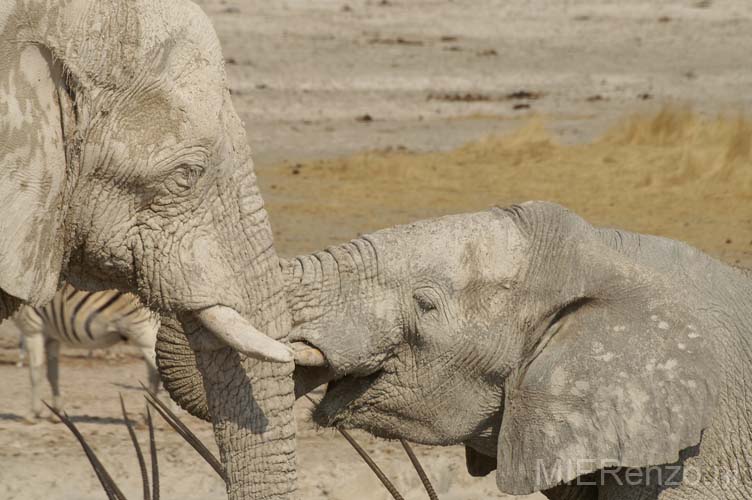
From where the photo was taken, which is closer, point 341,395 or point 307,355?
point 307,355

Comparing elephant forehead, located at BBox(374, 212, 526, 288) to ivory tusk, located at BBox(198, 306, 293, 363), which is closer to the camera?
ivory tusk, located at BBox(198, 306, 293, 363)

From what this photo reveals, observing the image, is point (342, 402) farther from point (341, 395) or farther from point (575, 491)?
point (575, 491)

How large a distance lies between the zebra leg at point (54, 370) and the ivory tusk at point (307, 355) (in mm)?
4279

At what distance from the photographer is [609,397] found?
165 inches

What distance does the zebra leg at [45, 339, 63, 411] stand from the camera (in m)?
8.23

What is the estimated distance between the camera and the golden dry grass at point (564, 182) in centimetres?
1170

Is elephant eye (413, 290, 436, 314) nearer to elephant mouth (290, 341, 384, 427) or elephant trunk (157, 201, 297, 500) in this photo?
elephant mouth (290, 341, 384, 427)

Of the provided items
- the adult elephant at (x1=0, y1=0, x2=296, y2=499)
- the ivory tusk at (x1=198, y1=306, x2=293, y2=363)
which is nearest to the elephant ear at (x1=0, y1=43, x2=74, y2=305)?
the adult elephant at (x1=0, y1=0, x2=296, y2=499)

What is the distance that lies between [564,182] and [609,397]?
8952mm

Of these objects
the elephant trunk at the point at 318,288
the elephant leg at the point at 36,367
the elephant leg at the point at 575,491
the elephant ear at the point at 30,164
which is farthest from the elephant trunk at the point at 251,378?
the elephant leg at the point at 36,367

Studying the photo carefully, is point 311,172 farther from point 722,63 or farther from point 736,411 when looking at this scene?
point 736,411

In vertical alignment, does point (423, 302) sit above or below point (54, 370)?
above

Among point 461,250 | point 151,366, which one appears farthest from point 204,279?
point 151,366

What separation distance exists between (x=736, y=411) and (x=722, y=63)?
13764 millimetres
